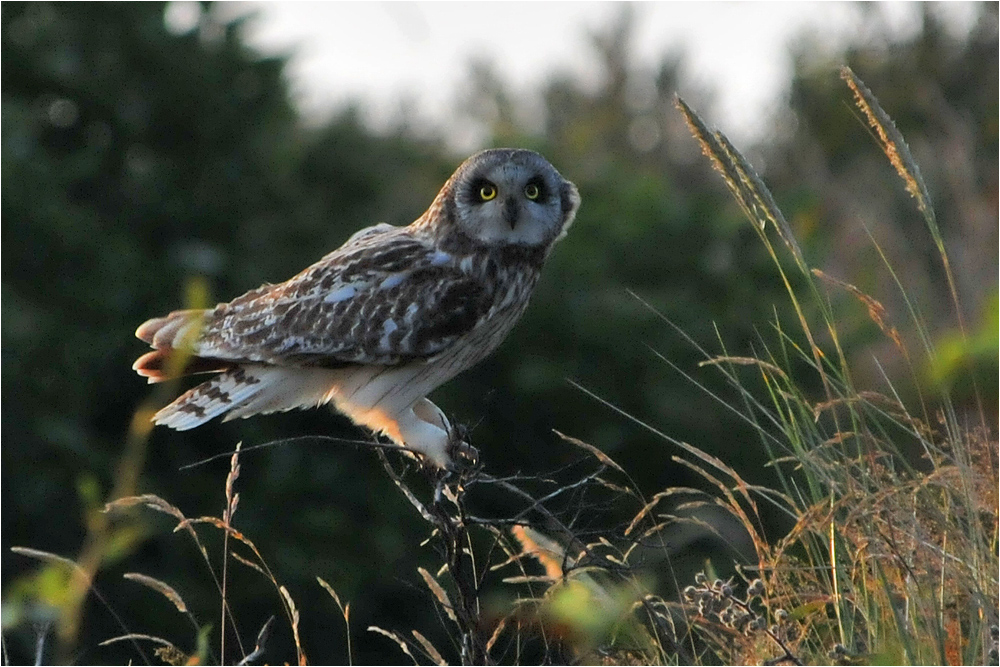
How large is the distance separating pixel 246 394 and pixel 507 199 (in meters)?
0.77

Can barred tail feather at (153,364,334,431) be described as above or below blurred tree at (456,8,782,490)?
above

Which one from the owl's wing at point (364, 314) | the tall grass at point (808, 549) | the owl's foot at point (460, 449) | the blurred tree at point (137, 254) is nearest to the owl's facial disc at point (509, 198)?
the owl's wing at point (364, 314)

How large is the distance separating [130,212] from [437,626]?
3.81 m

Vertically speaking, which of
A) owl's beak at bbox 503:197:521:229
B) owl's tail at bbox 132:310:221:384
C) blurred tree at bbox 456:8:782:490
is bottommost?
blurred tree at bbox 456:8:782:490

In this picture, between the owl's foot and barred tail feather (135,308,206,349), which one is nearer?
the owl's foot

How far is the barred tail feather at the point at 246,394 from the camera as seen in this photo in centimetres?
321

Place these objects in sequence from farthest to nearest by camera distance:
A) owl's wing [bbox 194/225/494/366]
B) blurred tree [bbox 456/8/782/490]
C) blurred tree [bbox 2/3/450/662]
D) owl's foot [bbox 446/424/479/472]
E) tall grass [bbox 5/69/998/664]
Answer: blurred tree [bbox 456/8/782/490], blurred tree [bbox 2/3/450/662], owl's wing [bbox 194/225/494/366], owl's foot [bbox 446/424/479/472], tall grass [bbox 5/69/998/664]

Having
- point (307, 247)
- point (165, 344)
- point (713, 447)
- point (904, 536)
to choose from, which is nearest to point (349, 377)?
point (165, 344)

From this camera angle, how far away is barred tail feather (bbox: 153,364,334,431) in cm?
321

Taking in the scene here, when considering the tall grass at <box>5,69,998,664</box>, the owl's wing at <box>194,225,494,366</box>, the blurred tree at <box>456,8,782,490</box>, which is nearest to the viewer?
the tall grass at <box>5,69,998,664</box>

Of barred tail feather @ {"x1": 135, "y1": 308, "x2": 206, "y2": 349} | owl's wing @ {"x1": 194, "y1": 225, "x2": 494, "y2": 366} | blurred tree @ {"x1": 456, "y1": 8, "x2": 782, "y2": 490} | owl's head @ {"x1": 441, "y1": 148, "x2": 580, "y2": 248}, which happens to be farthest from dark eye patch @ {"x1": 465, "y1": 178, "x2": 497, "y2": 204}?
blurred tree @ {"x1": 456, "y1": 8, "x2": 782, "y2": 490}

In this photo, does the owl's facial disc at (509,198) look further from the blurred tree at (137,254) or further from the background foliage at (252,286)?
the blurred tree at (137,254)

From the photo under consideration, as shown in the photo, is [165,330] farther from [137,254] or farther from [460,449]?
[137,254]

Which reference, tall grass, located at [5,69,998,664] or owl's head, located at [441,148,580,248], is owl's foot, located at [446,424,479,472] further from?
owl's head, located at [441,148,580,248]
